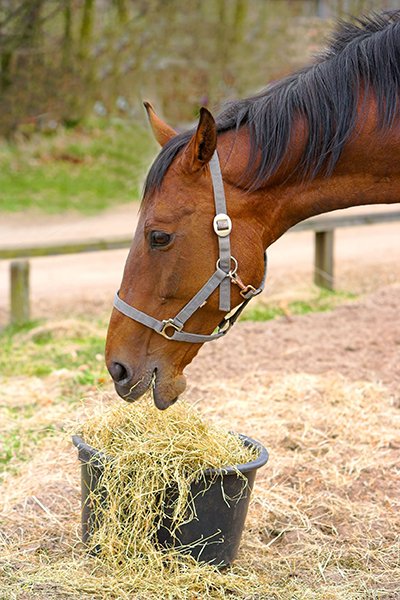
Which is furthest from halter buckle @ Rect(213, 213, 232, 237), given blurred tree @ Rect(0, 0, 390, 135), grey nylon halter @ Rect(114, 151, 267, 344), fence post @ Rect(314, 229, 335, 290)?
blurred tree @ Rect(0, 0, 390, 135)

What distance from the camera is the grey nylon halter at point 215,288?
2980mm

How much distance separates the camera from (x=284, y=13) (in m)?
20.6

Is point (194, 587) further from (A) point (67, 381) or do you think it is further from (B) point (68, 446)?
(A) point (67, 381)

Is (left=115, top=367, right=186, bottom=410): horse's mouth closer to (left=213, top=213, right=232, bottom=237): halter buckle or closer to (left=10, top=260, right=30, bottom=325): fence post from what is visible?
(left=213, top=213, right=232, bottom=237): halter buckle

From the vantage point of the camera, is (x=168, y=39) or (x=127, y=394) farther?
(x=168, y=39)

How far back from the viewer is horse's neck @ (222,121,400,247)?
A: 3.08 metres

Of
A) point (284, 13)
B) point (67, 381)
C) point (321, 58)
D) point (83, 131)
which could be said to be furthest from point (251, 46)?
point (321, 58)

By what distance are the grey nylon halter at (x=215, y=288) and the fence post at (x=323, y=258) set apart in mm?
6530

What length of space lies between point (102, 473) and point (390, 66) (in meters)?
1.98

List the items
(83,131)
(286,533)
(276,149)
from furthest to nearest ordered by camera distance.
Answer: (83,131) < (286,533) < (276,149)

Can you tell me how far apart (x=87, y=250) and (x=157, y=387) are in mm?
5489

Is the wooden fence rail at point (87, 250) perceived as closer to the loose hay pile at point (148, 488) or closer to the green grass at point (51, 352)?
the green grass at point (51, 352)

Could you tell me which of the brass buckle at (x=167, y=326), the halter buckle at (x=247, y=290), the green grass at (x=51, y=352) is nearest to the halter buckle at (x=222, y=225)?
the halter buckle at (x=247, y=290)

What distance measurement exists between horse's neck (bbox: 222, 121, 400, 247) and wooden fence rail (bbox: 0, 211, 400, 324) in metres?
5.11
